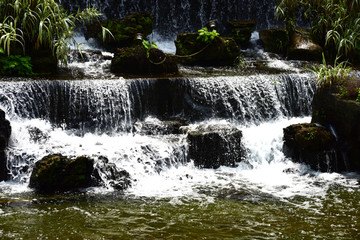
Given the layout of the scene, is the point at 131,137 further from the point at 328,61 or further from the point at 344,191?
the point at 328,61

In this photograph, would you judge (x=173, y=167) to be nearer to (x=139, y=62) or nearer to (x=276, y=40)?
(x=139, y=62)

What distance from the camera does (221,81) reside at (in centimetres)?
1063

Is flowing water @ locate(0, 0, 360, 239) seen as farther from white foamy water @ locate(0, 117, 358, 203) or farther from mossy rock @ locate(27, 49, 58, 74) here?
mossy rock @ locate(27, 49, 58, 74)

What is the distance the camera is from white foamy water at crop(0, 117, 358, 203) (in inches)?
267

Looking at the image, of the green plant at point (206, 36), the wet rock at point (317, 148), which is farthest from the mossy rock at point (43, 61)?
the wet rock at point (317, 148)

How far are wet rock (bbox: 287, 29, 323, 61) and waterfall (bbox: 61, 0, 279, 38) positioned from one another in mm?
4189

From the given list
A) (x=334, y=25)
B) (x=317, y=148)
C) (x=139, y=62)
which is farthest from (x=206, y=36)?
(x=317, y=148)

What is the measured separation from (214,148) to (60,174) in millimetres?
3048

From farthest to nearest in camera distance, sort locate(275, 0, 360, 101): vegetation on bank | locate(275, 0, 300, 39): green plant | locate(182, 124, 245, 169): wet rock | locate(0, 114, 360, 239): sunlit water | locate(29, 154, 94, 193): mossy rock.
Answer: locate(275, 0, 300, 39): green plant
locate(275, 0, 360, 101): vegetation on bank
locate(182, 124, 245, 169): wet rock
locate(29, 154, 94, 193): mossy rock
locate(0, 114, 360, 239): sunlit water

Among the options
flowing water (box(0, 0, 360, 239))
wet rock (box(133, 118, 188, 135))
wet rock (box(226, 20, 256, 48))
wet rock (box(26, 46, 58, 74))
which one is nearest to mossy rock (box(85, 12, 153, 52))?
flowing water (box(0, 0, 360, 239))

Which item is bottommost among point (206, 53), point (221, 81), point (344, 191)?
point (344, 191)

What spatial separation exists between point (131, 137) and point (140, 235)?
453 cm

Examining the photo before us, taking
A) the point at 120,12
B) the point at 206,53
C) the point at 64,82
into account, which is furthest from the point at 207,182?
the point at 120,12

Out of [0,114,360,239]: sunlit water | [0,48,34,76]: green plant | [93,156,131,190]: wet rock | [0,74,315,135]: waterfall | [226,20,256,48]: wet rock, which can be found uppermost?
[226,20,256,48]: wet rock
